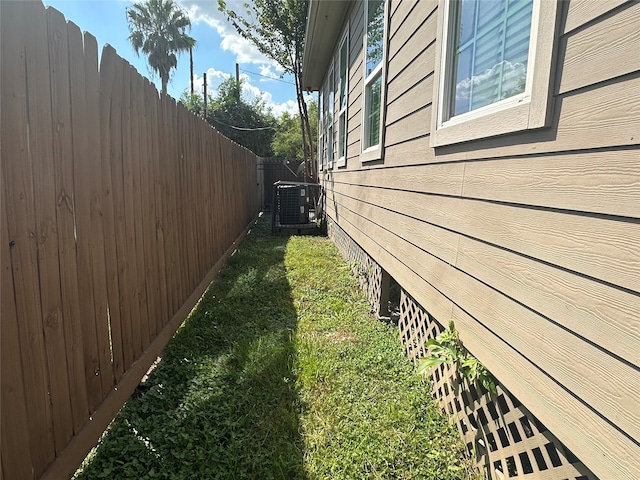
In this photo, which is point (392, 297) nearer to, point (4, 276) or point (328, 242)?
point (4, 276)

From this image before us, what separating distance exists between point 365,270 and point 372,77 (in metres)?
2.00

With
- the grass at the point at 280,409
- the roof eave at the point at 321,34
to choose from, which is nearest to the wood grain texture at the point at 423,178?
the grass at the point at 280,409

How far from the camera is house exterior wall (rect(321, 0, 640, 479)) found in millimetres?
931

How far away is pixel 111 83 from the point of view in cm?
182

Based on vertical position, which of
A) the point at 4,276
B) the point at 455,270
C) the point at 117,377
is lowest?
the point at 117,377

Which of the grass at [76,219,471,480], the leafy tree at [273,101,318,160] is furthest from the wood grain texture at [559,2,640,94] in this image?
the leafy tree at [273,101,318,160]

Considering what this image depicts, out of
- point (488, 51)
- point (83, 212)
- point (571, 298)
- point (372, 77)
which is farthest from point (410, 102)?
point (83, 212)

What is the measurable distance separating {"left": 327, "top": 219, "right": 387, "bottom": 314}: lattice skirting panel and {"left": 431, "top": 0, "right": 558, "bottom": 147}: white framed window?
1.65m

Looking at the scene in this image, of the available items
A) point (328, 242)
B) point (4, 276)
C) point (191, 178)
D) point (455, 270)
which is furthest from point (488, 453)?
point (328, 242)

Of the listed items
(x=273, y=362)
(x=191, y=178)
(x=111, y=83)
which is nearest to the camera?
(x=111, y=83)

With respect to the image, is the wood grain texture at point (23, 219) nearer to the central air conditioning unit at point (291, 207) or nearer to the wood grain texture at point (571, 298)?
the wood grain texture at point (571, 298)

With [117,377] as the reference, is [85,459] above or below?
below

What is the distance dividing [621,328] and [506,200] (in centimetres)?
61

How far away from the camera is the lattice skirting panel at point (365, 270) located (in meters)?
3.29
